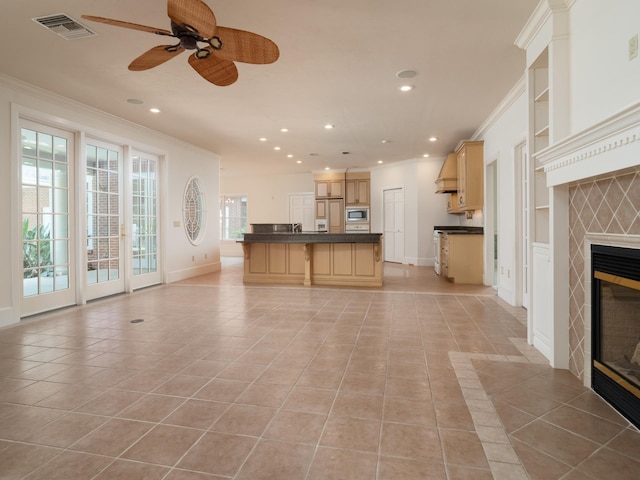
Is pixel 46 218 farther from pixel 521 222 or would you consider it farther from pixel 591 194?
pixel 521 222

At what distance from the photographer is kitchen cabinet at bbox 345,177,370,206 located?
33.6 ft

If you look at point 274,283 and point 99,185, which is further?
point 274,283

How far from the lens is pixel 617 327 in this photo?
6.95ft

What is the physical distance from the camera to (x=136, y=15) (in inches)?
109

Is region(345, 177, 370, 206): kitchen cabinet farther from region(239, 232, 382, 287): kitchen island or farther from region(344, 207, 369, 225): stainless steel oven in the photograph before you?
region(239, 232, 382, 287): kitchen island

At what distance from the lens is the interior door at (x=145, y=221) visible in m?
6.04

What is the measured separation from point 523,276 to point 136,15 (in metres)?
4.95

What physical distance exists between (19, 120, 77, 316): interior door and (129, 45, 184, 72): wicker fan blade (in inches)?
105

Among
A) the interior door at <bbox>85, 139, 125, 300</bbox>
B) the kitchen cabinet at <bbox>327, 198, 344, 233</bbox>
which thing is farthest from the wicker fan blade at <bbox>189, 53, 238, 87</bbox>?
Result: the kitchen cabinet at <bbox>327, 198, 344, 233</bbox>

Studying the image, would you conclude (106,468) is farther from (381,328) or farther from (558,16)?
(558,16)

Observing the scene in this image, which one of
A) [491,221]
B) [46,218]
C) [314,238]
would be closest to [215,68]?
[46,218]

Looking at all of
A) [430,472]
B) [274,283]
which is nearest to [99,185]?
[274,283]

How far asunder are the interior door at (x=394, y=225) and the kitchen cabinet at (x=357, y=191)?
579 mm

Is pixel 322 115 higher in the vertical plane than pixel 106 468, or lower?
higher
